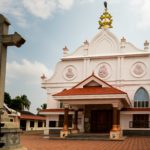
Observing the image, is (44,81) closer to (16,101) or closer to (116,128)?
(116,128)

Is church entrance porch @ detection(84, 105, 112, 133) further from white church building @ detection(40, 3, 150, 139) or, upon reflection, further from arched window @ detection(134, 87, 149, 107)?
arched window @ detection(134, 87, 149, 107)

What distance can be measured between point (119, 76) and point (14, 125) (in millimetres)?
20922

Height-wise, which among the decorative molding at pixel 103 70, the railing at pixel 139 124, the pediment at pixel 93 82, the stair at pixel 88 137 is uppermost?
the decorative molding at pixel 103 70

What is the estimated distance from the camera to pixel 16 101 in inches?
2219

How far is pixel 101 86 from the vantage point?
80.9 ft

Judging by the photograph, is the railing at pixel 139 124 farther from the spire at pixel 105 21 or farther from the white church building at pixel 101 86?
the spire at pixel 105 21

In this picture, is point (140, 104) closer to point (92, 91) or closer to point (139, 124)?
point (139, 124)

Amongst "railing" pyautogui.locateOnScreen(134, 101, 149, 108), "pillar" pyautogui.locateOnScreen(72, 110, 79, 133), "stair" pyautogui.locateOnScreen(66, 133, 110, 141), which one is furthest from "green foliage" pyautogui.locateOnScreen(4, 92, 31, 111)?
"stair" pyautogui.locateOnScreen(66, 133, 110, 141)

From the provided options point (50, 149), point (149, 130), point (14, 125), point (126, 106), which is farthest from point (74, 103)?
point (14, 125)

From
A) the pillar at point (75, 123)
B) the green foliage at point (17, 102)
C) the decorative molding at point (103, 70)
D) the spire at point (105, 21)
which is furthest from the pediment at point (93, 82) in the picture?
the green foliage at point (17, 102)

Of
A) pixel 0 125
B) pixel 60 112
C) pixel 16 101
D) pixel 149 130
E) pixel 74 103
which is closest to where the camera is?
pixel 0 125

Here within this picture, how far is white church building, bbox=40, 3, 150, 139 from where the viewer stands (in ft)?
77.7

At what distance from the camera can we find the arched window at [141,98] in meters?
26.4

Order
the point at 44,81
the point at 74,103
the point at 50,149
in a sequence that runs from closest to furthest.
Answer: the point at 50,149 < the point at 74,103 < the point at 44,81
